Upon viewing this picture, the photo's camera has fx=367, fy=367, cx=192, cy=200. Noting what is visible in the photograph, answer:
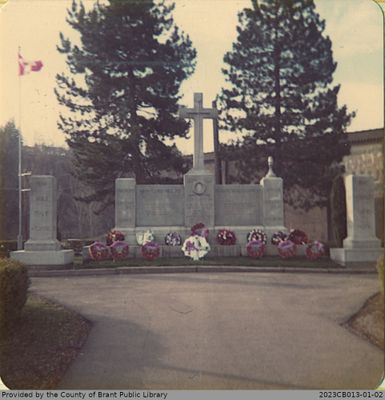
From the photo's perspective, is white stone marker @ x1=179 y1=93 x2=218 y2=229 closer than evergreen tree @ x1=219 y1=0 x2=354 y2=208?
No

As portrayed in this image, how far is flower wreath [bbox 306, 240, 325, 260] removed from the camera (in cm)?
798

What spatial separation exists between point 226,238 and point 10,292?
703cm

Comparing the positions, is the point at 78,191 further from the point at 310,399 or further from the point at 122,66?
the point at 310,399

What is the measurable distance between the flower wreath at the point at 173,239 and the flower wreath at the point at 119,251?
1.43 meters

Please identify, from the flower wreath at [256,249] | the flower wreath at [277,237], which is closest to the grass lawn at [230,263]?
the flower wreath at [256,249]

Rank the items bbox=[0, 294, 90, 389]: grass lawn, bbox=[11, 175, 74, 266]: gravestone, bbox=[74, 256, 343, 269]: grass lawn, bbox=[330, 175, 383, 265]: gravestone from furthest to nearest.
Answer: bbox=[11, 175, 74, 266]: gravestone, bbox=[74, 256, 343, 269]: grass lawn, bbox=[330, 175, 383, 265]: gravestone, bbox=[0, 294, 90, 389]: grass lawn

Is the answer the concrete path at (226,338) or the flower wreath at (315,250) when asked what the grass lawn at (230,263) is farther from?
the concrete path at (226,338)

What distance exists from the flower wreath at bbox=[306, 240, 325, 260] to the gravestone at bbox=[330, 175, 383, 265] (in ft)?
1.01

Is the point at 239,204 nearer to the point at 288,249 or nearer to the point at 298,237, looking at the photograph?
the point at 298,237

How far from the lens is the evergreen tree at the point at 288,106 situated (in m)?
7.29

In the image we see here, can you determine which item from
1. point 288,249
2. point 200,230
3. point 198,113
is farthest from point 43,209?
point 288,249

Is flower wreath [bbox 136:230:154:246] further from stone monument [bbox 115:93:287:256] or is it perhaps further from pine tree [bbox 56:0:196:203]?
pine tree [bbox 56:0:196:203]

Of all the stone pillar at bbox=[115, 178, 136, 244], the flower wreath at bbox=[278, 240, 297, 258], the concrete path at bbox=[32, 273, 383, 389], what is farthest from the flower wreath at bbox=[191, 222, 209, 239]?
the concrete path at bbox=[32, 273, 383, 389]

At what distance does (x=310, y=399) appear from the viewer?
340 centimetres
